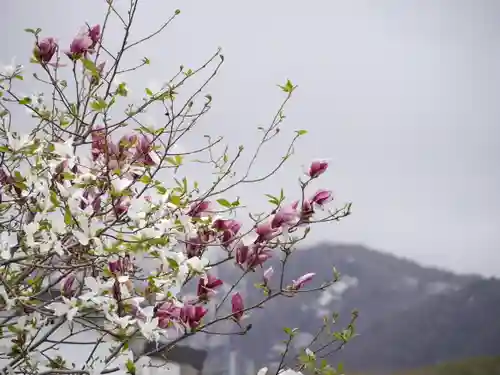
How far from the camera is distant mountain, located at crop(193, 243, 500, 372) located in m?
2.63

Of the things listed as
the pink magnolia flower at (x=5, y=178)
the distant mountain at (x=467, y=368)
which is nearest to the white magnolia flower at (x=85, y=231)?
the pink magnolia flower at (x=5, y=178)

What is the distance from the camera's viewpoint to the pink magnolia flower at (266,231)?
0.84m

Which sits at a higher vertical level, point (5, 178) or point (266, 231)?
point (5, 178)

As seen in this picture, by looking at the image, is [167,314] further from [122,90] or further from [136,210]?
[122,90]

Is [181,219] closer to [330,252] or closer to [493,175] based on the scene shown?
[330,252]

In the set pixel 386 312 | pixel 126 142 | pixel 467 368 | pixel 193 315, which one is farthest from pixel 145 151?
pixel 467 368

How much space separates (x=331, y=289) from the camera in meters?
2.75

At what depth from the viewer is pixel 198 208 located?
3.08 ft

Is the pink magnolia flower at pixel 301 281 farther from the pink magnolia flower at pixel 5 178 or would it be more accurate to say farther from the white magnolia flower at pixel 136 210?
the pink magnolia flower at pixel 5 178

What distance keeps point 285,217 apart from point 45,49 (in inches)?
19.8

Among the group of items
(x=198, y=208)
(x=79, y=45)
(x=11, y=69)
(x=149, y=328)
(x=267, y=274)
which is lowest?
(x=149, y=328)

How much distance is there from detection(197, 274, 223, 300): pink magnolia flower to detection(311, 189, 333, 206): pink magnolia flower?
7.8 inches

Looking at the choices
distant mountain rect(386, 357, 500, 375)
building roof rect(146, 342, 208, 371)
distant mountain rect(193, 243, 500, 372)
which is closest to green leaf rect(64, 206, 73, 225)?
building roof rect(146, 342, 208, 371)

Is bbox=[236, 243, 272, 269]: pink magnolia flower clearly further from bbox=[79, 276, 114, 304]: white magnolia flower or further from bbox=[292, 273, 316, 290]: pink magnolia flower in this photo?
bbox=[79, 276, 114, 304]: white magnolia flower
